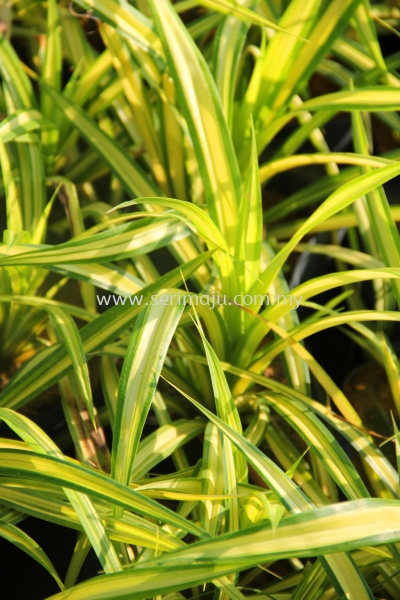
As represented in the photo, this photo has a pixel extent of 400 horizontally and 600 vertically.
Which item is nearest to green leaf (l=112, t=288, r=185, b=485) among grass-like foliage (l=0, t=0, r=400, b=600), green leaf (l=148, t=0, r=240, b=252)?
grass-like foliage (l=0, t=0, r=400, b=600)

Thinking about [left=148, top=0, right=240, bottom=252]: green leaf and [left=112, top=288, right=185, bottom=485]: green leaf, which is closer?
[left=112, top=288, right=185, bottom=485]: green leaf

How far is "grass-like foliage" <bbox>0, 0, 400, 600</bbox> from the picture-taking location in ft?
1.69

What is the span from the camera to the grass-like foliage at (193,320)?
1.69 feet

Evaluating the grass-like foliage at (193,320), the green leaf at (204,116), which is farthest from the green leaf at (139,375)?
the green leaf at (204,116)

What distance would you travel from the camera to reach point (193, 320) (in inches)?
21.8

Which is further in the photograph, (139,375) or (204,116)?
(204,116)

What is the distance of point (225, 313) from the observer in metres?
0.72

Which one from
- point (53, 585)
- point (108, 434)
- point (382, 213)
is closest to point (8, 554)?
point (53, 585)

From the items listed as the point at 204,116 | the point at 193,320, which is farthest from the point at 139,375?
the point at 204,116

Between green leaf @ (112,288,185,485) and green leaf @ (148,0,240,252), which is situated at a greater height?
green leaf @ (148,0,240,252)

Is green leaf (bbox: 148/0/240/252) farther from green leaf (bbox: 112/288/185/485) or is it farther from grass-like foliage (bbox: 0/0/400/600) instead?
green leaf (bbox: 112/288/185/485)

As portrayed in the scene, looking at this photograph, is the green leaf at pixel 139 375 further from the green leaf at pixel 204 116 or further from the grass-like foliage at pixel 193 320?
the green leaf at pixel 204 116

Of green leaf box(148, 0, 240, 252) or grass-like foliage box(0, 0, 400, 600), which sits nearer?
grass-like foliage box(0, 0, 400, 600)

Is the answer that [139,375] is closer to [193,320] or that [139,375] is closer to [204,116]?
[193,320]
